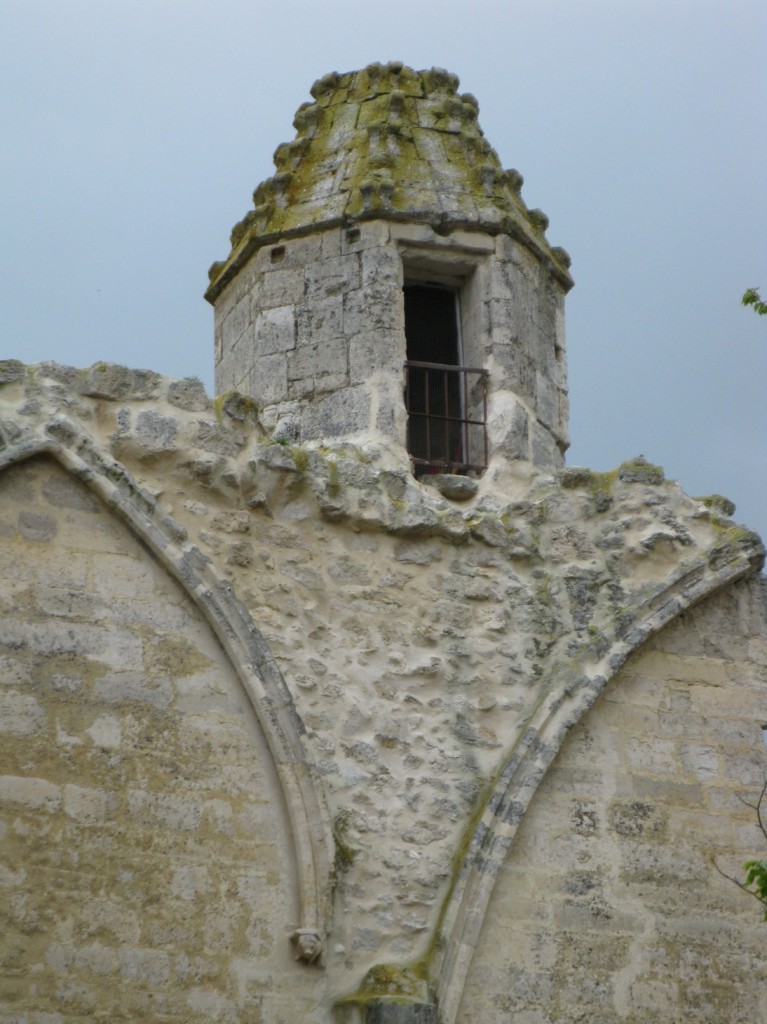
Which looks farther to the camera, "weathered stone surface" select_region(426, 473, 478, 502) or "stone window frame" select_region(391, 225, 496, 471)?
"stone window frame" select_region(391, 225, 496, 471)

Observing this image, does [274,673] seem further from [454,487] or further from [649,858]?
[649,858]

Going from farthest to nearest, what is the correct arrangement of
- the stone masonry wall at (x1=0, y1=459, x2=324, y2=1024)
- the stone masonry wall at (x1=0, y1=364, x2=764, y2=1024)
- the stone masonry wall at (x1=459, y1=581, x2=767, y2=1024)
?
the stone masonry wall at (x1=459, y1=581, x2=767, y2=1024) → the stone masonry wall at (x1=0, y1=364, x2=764, y2=1024) → the stone masonry wall at (x1=0, y1=459, x2=324, y2=1024)

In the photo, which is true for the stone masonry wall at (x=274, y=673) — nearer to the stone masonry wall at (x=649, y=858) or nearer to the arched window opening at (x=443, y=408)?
the stone masonry wall at (x=649, y=858)

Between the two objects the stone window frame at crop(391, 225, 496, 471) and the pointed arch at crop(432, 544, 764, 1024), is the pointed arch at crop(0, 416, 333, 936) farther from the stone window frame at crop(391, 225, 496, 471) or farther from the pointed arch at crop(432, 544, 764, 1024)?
the stone window frame at crop(391, 225, 496, 471)

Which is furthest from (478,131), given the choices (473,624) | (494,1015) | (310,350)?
(494,1015)

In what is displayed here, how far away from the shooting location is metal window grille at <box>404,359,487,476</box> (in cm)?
1050

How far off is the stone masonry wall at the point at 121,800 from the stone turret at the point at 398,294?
1.74m

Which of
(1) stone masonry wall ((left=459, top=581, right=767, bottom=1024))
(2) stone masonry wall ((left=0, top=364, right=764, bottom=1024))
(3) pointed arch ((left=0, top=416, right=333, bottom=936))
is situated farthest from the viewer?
(1) stone masonry wall ((left=459, top=581, right=767, bottom=1024))

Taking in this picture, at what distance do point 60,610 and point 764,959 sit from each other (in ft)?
10.6

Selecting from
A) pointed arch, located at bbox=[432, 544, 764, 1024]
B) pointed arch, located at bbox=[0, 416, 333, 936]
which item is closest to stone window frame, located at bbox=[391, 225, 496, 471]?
pointed arch, located at bbox=[432, 544, 764, 1024]

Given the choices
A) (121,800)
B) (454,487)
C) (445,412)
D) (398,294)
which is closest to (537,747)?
(454,487)

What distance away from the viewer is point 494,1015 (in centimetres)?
872

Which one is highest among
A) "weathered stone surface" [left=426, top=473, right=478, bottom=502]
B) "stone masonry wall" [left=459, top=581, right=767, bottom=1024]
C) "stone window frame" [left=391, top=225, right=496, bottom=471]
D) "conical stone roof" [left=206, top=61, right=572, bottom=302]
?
"conical stone roof" [left=206, top=61, right=572, bottom=302]

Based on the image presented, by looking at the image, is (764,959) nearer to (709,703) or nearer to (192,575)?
(709,703)
